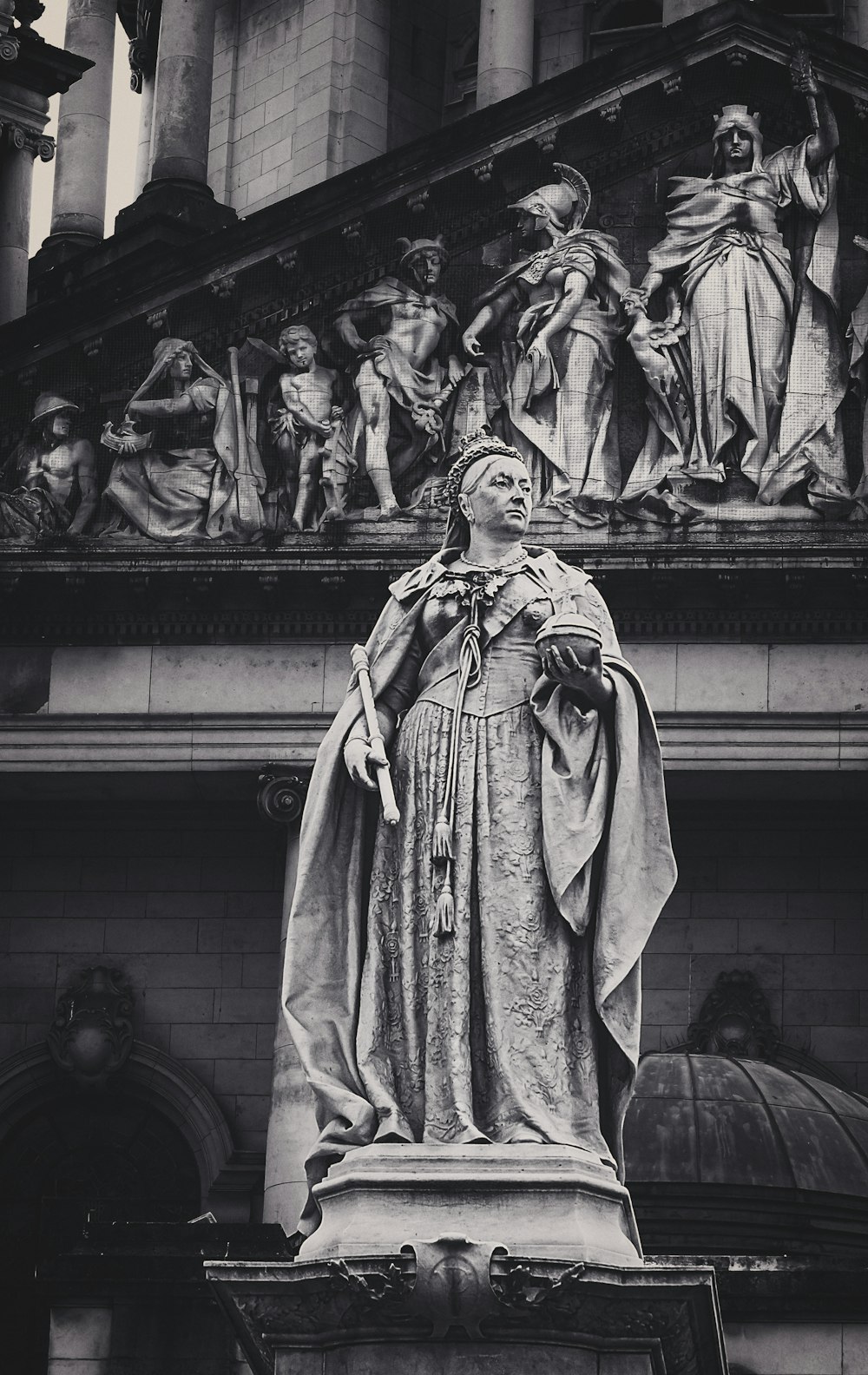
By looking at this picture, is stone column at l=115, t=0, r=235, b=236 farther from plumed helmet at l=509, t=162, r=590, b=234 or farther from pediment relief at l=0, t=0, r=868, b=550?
plumed helmet at l=509, t=162, r=590, b=234

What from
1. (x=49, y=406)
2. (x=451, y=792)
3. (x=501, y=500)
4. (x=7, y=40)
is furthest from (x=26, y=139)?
(x=451, y=792)

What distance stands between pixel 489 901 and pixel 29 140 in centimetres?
2565

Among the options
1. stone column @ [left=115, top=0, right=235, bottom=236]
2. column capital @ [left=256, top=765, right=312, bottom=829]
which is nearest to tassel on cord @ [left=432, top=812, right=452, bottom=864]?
column capital @ [left=256, top=765, right=312, bottom=829]

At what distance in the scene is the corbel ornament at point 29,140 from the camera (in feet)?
113

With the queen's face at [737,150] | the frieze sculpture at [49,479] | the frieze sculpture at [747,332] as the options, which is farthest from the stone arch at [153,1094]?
the queen's face at [737,150]

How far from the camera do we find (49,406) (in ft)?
93.7

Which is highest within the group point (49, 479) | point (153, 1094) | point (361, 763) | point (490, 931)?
point (49, 479)

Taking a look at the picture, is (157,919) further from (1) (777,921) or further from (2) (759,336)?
(2) (759,336)

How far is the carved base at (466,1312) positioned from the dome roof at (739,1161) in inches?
268

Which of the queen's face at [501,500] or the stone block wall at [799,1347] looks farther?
the stone block wall at [799,1347]

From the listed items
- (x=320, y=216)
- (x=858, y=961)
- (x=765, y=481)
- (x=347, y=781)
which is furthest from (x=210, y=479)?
(x=347, y=781)

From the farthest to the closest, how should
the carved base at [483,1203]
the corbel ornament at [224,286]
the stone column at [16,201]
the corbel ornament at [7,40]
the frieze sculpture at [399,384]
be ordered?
the stone column at [16,201] < the corbel ornament at [7,40] < the corbel ornament at [224,286] < the frieze sculpture at [399,384] < the carved base at [483,1203]

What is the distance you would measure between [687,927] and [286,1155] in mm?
4908

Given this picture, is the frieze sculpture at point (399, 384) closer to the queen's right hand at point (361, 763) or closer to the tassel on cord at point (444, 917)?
the queen's right hand at point (361, 763)
